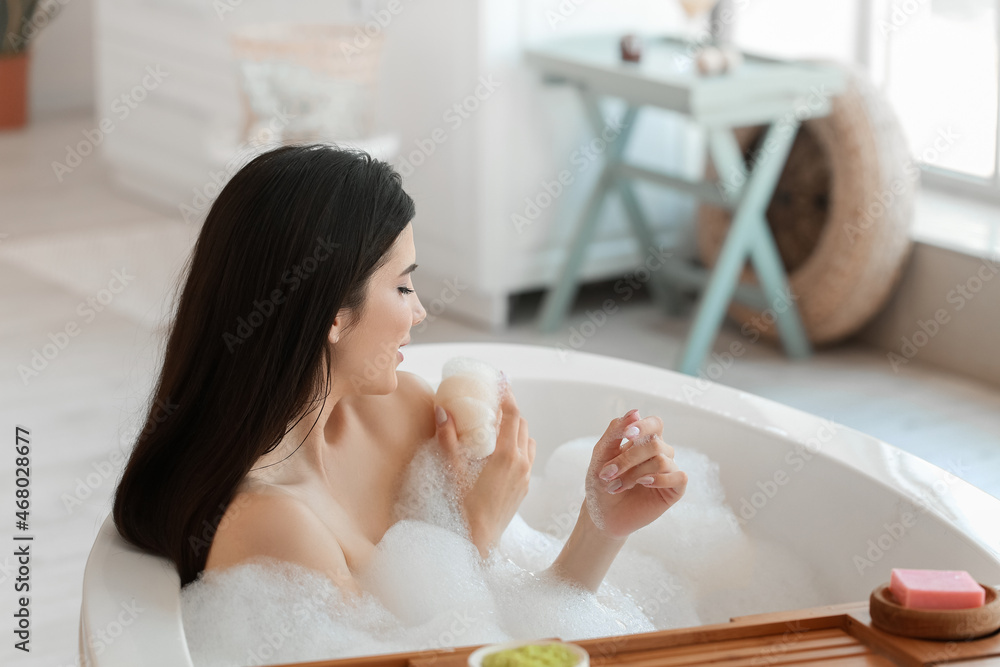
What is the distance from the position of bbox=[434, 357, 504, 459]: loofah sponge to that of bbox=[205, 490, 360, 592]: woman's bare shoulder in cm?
35

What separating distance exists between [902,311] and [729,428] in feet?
6.10

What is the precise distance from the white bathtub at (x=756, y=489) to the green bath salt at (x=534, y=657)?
0.31 metres

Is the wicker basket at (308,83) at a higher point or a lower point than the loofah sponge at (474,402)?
lower

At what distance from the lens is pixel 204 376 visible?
3.87ft

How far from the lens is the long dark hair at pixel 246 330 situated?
3.82 ft

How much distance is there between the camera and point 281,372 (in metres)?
1.18

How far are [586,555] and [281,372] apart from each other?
450mm

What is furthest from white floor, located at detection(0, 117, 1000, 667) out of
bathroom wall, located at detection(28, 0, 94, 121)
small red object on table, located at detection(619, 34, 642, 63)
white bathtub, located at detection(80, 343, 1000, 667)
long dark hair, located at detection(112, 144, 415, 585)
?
bathroom wall, located at detection(28, 0, 94, 121)

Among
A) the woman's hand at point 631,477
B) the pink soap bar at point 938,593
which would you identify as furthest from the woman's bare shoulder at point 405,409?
the pink soap bar at point 938,593

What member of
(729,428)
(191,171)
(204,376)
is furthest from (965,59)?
(204,376)

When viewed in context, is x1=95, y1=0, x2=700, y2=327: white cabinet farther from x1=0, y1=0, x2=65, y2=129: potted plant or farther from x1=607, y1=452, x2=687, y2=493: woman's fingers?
x1=0, y1=0, x2=65, y2=129: potted plant

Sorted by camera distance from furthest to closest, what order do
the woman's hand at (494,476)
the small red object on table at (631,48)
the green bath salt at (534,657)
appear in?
the small red object on table at (631,48), the woman's hand at (494,476), the green bath salt at (534,657)

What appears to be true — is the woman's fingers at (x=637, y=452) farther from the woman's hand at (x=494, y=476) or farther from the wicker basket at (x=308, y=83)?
the wicker basket at (x=308, y=83)

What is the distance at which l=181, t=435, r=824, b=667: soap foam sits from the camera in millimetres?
1216
